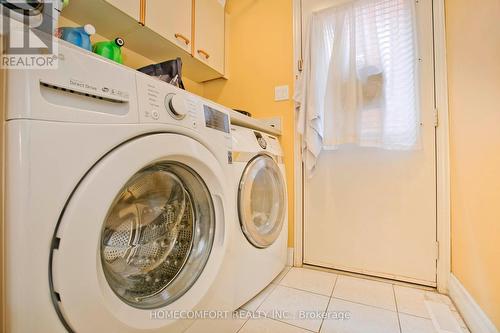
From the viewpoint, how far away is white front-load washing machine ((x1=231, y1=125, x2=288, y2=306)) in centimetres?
92

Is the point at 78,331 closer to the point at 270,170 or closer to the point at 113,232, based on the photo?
the point at 113,232

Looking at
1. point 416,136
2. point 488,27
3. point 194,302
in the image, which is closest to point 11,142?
point 194,302

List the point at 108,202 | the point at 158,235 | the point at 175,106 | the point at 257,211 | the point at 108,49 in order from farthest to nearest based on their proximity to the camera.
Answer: the point at 257,211
the point at 108,49
the point at 158,235
the point at 175,106
the point at 108,202

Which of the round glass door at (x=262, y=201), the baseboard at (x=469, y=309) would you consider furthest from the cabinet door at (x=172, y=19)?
the baseboard at (x=469, y=309)

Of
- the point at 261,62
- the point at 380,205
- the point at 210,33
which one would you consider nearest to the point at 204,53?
the point at 210,33

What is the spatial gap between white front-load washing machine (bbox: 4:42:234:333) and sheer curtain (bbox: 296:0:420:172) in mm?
839

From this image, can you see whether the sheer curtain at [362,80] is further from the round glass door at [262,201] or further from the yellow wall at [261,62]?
the round glass door at [262,201]

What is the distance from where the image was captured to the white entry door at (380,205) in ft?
3.84

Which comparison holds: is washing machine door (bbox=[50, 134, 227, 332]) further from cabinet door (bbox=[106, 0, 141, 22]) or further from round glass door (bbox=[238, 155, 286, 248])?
cabinet door (bbox=[106, 0, 141, 22])

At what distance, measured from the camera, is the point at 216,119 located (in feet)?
2.47

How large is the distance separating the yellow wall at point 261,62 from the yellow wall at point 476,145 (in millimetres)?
831

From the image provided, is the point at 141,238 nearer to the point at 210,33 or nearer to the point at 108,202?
the point at 108,202

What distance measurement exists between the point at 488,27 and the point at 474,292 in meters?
0.99

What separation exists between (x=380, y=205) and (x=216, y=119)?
107 centimetres
